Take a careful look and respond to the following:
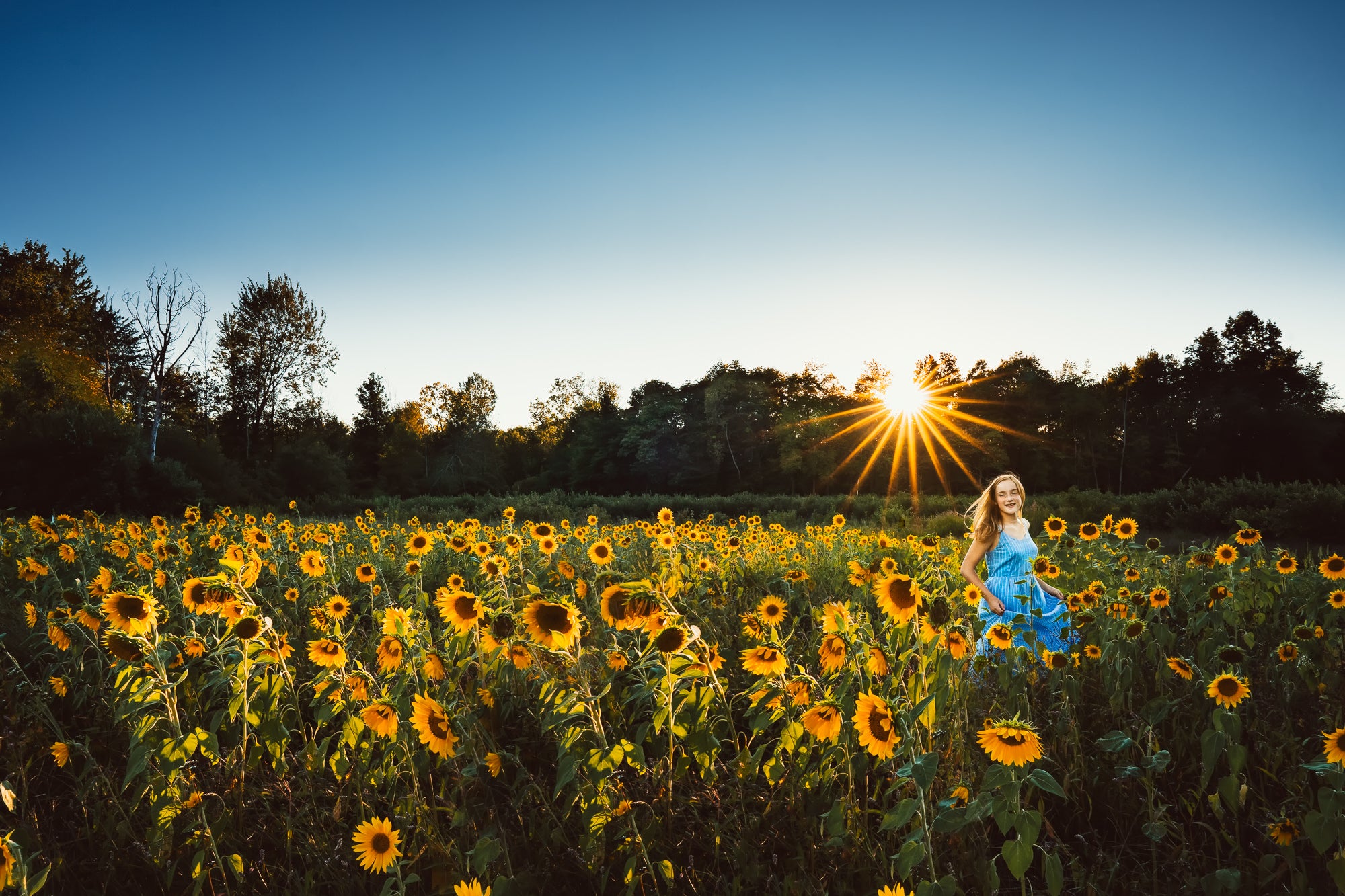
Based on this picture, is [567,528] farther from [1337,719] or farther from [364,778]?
[1337,719]

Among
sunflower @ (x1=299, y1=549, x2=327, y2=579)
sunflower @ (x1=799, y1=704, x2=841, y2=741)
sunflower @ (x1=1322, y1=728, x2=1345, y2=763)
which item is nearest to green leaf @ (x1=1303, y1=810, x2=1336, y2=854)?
sunflower @ (x1=1322, y1=728, x2=1345, y2=763)

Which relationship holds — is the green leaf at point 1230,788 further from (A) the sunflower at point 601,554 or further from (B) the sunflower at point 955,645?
(A) the sunflower at point 601,554

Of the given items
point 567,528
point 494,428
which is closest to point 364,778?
point 567,528

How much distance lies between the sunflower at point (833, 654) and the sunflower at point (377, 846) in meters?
1.21

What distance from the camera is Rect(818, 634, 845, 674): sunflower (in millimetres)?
1896

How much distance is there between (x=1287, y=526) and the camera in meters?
11.7

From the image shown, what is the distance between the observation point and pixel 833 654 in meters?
1.92

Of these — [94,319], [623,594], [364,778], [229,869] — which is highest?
[94,319]

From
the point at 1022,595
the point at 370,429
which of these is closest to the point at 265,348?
the point at 370,429

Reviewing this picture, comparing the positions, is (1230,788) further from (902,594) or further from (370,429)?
(370,429)

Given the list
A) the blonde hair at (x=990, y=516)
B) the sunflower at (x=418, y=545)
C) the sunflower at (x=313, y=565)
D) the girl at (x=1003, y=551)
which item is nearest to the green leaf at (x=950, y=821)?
the girl at (x=1003, y=551)

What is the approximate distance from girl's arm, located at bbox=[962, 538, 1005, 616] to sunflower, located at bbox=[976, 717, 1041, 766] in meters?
2.10

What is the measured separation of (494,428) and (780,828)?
48270mm

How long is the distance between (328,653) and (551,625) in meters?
0.84
